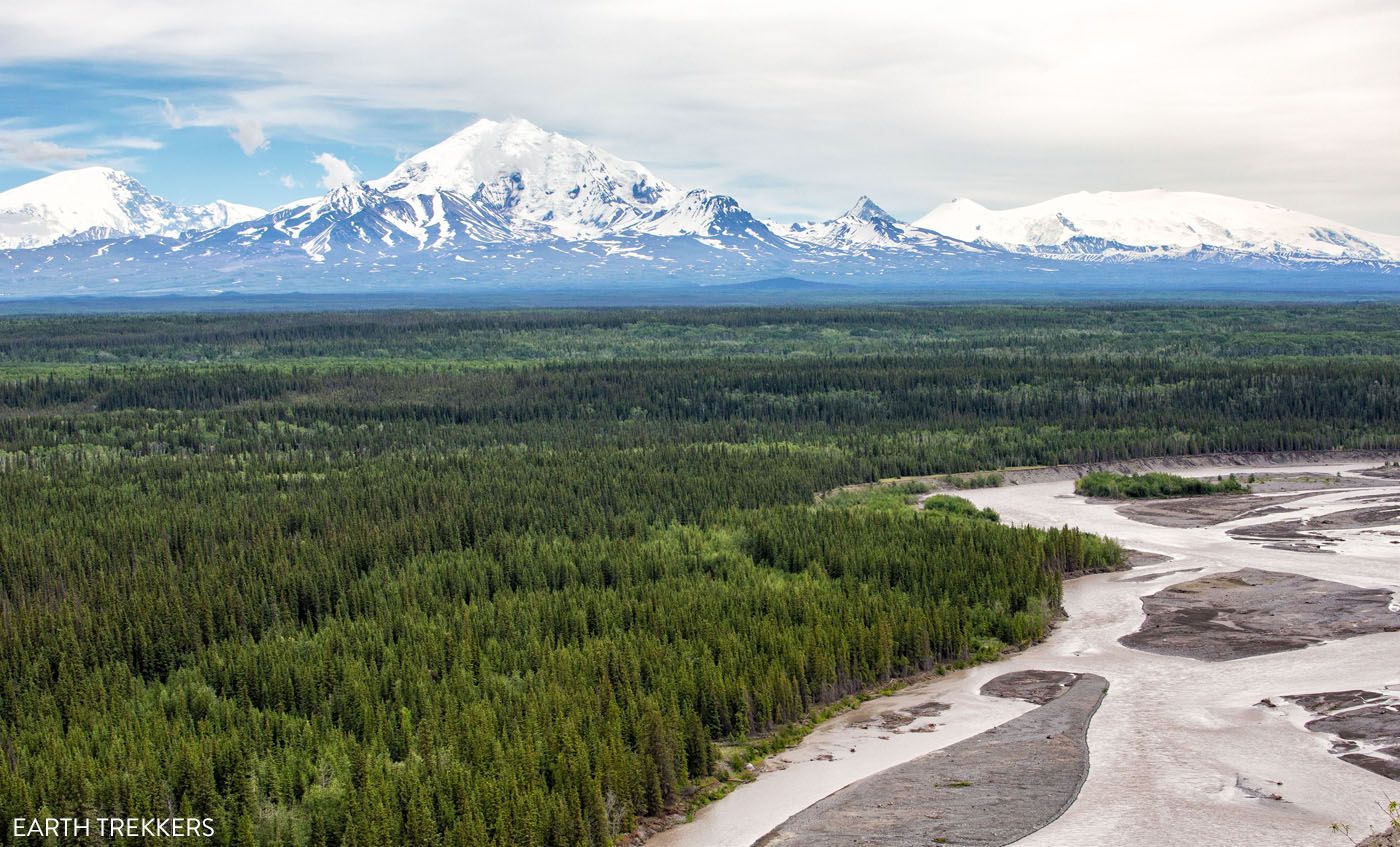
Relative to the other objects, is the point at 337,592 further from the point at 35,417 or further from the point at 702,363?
the point at 702,363

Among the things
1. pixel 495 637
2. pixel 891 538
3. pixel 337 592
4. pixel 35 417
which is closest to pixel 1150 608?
pixel 891 538

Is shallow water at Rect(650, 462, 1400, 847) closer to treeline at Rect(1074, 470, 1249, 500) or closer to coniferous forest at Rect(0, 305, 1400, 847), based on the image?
coniferous forest at Rect(0, 305, 1400, 847)

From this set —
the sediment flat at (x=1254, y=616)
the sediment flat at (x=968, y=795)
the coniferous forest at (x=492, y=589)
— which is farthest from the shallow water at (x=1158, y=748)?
the coniferous forest at (x=492, y=589)

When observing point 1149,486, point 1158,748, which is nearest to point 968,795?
point 1158,748

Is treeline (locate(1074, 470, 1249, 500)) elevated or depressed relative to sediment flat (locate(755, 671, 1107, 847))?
depressed

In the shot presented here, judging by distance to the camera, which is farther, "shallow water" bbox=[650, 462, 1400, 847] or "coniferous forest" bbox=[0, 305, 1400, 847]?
"coniferous forest" bbox=[0, 305, 1400, 847]

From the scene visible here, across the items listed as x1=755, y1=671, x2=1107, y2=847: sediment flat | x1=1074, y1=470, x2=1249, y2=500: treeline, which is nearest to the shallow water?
x1=755, y1=671, x2=1107, y2=847: sediment flat

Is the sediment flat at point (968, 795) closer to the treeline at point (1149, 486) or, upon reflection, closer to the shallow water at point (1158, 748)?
the shallow water at point (1158, 748)
